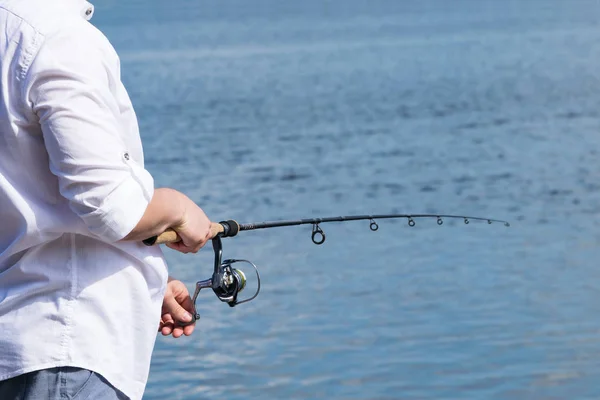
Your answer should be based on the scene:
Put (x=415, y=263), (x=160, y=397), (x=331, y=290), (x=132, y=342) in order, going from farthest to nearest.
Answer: (x=415, y=263), (x=331, y=290), (x=160, y=397), (x=132, y=342)

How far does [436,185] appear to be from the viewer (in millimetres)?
11523

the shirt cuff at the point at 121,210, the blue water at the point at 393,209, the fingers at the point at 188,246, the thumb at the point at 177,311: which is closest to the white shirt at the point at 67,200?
the shirt cuff at the point at 121,210

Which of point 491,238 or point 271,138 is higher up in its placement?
point 271,138

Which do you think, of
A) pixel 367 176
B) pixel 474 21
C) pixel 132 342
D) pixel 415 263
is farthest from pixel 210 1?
pixel 132 342

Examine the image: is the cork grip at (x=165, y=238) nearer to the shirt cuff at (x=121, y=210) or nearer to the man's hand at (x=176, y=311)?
the shirt cuff at (x=121, y=210)

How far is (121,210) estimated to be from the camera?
2.01 m

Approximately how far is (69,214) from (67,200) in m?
0.03

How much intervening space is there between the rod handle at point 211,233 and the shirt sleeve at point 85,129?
5.3 inches

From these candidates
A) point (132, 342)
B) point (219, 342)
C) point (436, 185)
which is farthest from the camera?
point (436, 185)

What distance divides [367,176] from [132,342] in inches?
396

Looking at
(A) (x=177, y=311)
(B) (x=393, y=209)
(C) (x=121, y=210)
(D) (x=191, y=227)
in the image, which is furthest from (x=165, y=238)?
(B) (x=393, y=209)

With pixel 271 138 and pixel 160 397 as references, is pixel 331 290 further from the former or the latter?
pixel 271 138

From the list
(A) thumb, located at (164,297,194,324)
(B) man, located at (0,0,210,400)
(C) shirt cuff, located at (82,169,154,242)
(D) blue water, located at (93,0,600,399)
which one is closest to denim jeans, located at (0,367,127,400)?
(B) man, located at (0,0,210,400)

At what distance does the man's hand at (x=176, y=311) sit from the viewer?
2.62m
